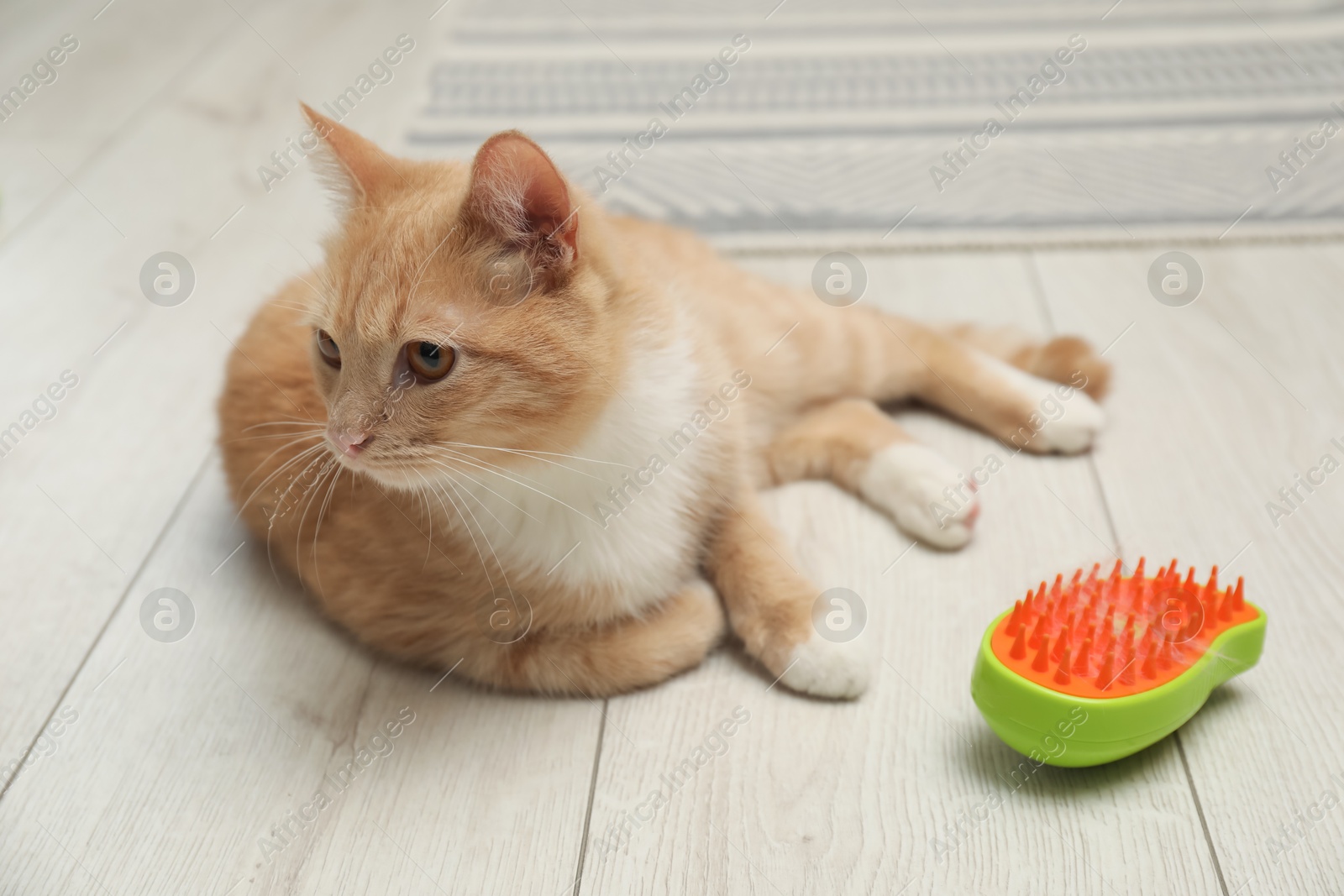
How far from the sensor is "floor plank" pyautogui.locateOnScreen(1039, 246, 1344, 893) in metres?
1.05

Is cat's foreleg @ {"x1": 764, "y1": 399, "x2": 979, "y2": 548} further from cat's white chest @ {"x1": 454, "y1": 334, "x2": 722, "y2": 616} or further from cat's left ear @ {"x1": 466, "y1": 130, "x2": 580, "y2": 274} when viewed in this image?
cat's left ear @ {"x1": 466, "y1": 130, "x2": 580, "y2": 274}

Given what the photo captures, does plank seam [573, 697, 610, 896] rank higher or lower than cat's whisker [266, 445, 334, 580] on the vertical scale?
higher

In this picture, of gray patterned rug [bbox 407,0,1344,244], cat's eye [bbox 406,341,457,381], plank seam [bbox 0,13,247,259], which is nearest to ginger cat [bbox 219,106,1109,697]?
cat's eye [bbox 406,341,457,381]

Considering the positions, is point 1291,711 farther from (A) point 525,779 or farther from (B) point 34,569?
(B) point 34,569

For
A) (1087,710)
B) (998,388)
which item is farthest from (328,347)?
(998,388)

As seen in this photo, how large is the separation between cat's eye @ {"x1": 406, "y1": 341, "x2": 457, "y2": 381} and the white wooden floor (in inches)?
16.9

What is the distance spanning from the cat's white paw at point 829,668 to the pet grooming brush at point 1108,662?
150 millimetres

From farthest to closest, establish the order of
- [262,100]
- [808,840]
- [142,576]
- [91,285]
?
[262,100] → [91,285] → [142,576] → [808,840]

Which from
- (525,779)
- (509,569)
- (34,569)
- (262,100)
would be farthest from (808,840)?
(262,100)

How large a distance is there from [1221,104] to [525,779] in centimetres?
217

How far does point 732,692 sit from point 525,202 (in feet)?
1.98

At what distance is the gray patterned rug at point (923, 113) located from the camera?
2107 mm

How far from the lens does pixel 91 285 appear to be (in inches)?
81.4

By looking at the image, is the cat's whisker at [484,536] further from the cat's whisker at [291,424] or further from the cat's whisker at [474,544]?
the cat's whisker at [291,424]
